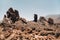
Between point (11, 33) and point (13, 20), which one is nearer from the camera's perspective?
point (11, 33)

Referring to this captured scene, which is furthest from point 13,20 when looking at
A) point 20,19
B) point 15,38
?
point 15,38

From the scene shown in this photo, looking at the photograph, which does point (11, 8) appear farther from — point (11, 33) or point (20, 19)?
point (11, 33)

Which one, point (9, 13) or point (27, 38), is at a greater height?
point (9, 13)

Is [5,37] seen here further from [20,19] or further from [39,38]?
[20,19]

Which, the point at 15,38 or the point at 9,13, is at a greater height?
the point at 9,13

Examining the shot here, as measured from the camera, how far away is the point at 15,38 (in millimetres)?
61625

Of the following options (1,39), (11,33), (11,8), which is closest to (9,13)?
(11,8)

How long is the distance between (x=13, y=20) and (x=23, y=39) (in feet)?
170

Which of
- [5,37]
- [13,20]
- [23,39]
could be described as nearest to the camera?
[23,39]

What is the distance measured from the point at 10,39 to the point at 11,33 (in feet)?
22.9

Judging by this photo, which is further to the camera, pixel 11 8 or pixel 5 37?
pixel 11 8

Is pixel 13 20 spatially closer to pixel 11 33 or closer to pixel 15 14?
pixel 15 14

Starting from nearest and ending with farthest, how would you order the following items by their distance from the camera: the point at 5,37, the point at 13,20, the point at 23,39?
the point at 23,39, the point at 5,37, the point at 13,20

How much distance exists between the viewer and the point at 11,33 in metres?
68.1
